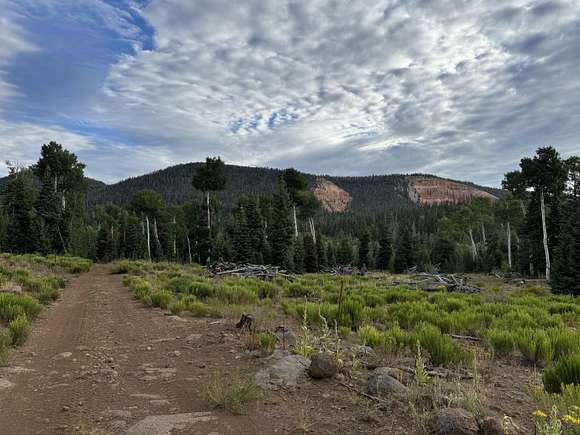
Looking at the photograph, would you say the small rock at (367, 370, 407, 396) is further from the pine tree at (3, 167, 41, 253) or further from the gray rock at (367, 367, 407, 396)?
the pine tree at (3, 167, 41, 253)

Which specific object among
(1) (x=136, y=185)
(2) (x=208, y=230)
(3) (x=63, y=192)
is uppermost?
(1) (x=136, y=185)

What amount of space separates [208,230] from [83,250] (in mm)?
30153

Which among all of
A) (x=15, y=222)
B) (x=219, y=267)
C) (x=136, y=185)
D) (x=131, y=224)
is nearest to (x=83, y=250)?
(x=131, y=224)

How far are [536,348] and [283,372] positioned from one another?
4.52m

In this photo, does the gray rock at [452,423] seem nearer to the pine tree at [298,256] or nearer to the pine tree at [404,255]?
the pine tree at [298,256]

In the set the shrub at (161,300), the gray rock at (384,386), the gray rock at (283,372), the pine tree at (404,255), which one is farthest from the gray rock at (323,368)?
the pine tree at (404,255)

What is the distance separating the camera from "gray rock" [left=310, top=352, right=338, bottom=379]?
4883mm

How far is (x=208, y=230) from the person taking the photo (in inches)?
1825

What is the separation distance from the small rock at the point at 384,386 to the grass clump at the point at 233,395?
1.35m

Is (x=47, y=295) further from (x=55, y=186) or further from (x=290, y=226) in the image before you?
(x=55, y=186)

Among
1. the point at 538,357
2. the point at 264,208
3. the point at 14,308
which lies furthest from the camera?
the point at 264,208

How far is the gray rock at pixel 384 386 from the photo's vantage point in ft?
14.1

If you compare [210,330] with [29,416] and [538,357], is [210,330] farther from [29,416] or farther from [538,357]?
[538,357]

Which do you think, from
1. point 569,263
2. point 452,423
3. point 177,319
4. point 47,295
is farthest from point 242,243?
point 452,423
